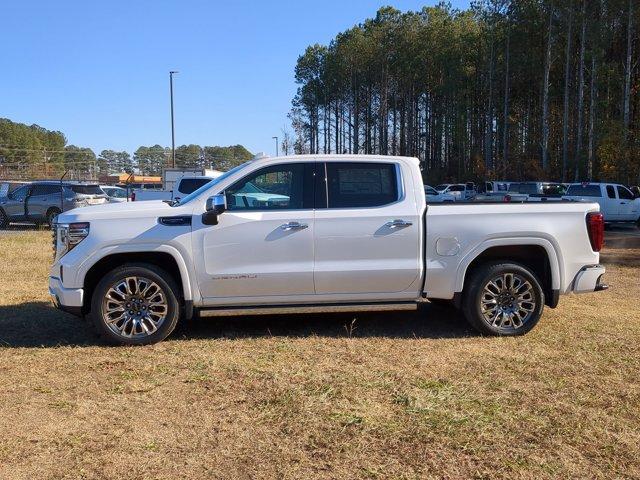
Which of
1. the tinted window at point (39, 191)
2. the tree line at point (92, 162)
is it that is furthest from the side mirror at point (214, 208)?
the tree line at point (92, 162)

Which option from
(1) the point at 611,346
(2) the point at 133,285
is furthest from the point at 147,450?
(1) the point at 611,346

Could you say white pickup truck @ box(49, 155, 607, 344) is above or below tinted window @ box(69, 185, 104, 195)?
below

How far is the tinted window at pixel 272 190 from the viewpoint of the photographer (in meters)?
6.04

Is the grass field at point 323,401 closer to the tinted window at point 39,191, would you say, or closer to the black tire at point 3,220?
the tinted window at point 39,191

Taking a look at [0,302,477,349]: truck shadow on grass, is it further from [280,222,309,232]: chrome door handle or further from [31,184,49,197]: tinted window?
[31,184,49,197]: tinted window

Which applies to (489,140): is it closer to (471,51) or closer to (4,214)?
(471,51)

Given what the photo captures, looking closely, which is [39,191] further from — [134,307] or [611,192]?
[611,192]

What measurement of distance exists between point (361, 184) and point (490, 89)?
4402 centimetres

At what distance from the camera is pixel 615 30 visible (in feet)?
118

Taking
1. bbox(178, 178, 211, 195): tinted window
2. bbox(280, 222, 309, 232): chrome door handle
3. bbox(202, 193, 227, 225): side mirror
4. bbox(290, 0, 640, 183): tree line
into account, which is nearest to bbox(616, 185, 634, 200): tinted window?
bbox(290, 0, 640, 183): tree line

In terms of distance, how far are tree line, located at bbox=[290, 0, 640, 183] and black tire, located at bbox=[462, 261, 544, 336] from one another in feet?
97.2

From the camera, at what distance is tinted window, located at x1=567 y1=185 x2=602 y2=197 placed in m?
22.6

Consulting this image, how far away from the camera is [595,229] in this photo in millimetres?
6301

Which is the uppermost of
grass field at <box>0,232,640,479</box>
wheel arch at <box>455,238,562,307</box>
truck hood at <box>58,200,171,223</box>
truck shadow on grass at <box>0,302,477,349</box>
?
truck hood at <box>58,200,171,223</box>
